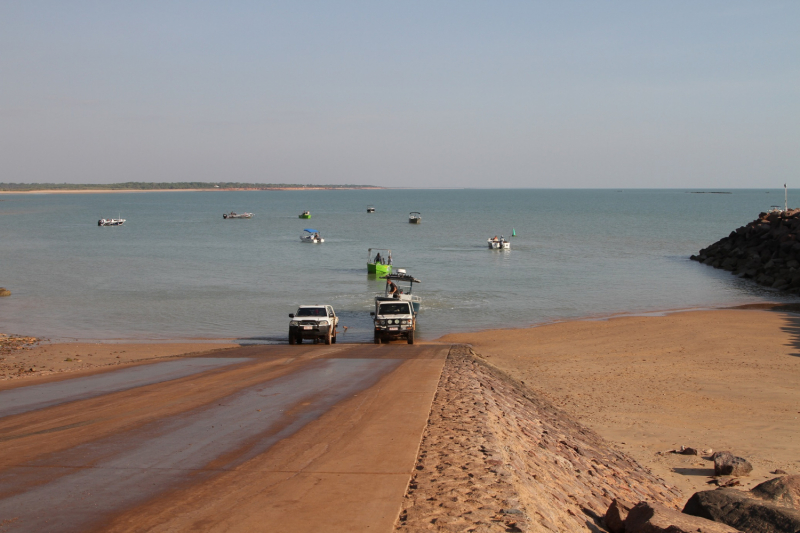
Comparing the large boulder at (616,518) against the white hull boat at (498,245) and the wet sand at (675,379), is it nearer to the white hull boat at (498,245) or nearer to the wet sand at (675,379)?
the wet sand at (675,379)

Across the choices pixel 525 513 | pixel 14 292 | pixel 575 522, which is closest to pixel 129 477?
pixel 525 513

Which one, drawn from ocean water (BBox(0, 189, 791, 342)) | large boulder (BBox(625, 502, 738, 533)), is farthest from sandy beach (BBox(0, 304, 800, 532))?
ocean water (BBox(0, 189, 791, 342))

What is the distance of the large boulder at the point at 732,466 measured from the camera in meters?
12.1

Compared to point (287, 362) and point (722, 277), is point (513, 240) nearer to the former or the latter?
point (722, 277)

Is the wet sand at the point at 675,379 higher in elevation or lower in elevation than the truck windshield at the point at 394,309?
lower

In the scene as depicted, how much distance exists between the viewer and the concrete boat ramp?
790 centimetres

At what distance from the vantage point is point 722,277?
53.5 metres

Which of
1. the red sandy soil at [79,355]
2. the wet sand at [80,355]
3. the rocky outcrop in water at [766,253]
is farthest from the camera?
the rocky outcrop in water at [766,253]

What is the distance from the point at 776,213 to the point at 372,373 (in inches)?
2408

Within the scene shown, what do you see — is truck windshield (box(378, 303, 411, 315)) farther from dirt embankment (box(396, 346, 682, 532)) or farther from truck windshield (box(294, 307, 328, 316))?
dirt embankment (box(396, 346, 682, 532))

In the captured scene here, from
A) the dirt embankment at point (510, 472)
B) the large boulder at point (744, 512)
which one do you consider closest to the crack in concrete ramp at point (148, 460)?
the dirt embankment at point (510, 472)

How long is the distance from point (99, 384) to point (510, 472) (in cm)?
1251

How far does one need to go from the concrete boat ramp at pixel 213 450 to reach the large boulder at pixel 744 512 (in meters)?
4.03

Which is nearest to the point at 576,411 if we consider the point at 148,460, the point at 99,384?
the point at 148,460
